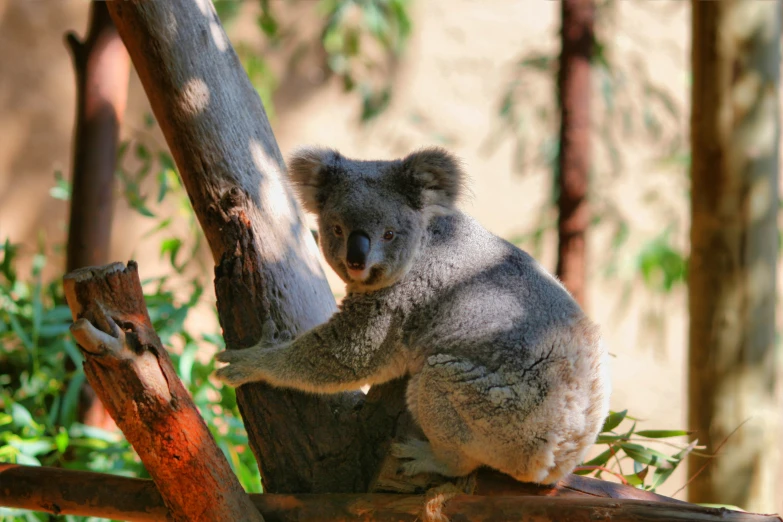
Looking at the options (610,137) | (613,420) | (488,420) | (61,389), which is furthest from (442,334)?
(610,137)

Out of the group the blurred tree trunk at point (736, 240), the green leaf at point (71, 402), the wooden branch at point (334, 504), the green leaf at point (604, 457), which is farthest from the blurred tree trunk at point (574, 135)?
the green leaf at point (71, 402)

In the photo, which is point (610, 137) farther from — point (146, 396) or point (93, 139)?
point (146, 396)

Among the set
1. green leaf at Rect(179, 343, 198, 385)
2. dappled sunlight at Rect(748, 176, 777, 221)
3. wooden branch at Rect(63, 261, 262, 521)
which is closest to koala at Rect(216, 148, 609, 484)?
wooden branch at Rect(63, 261, 262, 521)

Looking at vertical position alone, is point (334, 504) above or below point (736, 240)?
below

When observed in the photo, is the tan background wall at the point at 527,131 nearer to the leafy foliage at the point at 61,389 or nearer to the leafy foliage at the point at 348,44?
the leafy foliage at the point at 348,44

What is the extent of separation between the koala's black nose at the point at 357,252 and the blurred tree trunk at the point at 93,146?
6.03ft

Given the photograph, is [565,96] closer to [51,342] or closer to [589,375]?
[589,375]

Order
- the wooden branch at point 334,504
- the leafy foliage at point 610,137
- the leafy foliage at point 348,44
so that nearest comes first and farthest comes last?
the wooden branch at point 334,504, the leafy foliage at point 610,137, the leafy foliage at point 348,44

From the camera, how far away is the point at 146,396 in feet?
5.61

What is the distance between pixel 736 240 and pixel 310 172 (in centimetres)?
181

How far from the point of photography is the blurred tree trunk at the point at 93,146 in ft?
11.0

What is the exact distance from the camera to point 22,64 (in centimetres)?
497

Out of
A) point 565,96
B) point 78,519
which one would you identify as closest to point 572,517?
point 78,519

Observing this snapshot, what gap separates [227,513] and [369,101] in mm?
4225
